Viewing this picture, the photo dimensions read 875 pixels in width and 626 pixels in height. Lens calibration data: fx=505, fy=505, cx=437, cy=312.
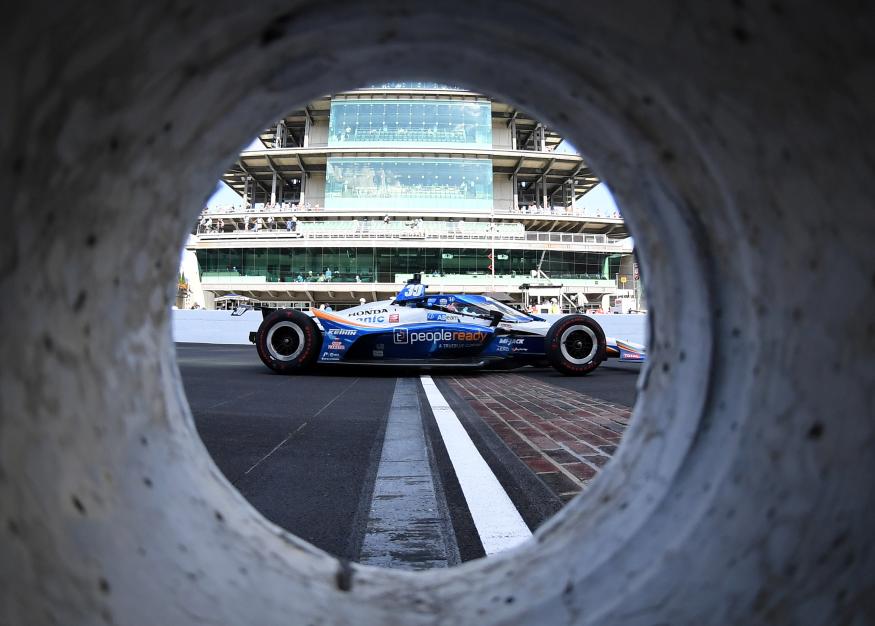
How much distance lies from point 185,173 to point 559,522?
0.75 m

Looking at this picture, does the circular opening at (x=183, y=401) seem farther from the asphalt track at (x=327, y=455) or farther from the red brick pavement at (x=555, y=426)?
the red brick pavement at (x=555, y=426)

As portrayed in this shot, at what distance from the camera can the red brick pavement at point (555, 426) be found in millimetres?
2219

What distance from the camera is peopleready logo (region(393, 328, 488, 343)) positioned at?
686cm

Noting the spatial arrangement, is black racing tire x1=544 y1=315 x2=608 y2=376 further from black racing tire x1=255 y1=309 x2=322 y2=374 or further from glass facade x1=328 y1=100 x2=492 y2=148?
glass facade x1=328 y1=100 x2=492 y2=148

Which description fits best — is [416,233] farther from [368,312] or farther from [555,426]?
[555,426]

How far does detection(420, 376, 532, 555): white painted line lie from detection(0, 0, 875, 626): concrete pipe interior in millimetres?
750

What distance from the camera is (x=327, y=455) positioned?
2527 millimetres

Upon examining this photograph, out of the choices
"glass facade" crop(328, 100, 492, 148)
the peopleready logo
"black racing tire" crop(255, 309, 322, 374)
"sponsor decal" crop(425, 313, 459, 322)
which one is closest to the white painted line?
the peopleready logo

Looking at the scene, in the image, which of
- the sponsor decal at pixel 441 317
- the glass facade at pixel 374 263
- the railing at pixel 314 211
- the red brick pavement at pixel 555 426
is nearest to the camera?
the red brick pavement at pixel 555 426

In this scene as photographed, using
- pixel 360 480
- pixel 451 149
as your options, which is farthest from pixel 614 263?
pixel 360 480

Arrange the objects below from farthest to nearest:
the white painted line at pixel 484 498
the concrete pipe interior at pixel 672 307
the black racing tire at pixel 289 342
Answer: the black racing tire at pixel 289 342 < the white painted line at pixel 484 498 < the concrete pipe interior at pixel 672 307

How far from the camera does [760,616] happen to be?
1.94ft

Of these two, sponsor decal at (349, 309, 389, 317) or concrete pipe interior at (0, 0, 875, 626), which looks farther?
sponsor decal at (349, 309, 389, 317)

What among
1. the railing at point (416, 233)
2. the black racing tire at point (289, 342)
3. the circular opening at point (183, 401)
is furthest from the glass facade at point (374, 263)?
the circular opening at point (183, 401)
